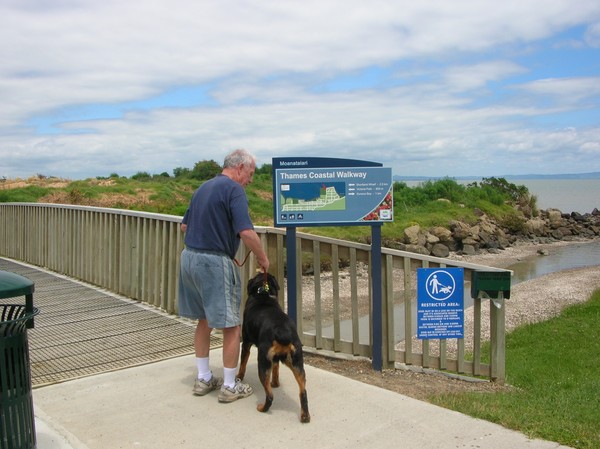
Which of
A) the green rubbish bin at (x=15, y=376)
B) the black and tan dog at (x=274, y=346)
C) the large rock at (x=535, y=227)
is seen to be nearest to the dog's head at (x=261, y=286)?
the black and tan dog at (x=274, y=346)

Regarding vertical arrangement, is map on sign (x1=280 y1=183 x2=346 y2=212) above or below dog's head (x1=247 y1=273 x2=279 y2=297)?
above

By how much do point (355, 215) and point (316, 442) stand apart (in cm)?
229

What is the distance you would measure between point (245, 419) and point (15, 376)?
171 cm

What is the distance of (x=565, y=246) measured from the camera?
4306 cm

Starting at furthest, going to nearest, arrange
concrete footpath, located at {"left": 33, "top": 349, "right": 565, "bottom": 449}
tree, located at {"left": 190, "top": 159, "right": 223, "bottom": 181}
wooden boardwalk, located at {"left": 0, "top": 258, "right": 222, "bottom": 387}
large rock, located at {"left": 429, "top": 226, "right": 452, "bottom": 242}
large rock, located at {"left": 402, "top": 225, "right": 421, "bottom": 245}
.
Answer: tree, located at {"left": 190, "top": 159, "right": 223, "bottom": 181} → large rock, located at {"left": 429, "top": 226, "right": 452, "bottom": 242} → large rock, located at {"left": 402, "top": 225, "right": 421, "bottom": 245} → wooden boardwalk, located at {"left": 0, "top": 258, "right": 222, "bottom": 387} → concrete footpath, located at {"left": 33, "top": 349, "right": 565, "bottom": 449}

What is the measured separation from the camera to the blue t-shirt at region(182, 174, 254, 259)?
479cm

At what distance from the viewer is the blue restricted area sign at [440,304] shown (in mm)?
6215

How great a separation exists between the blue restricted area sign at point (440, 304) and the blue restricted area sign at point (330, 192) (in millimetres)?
816

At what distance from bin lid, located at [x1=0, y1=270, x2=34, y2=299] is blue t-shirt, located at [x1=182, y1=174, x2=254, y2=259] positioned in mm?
1473

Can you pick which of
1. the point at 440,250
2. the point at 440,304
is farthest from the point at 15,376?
the point at 440,250

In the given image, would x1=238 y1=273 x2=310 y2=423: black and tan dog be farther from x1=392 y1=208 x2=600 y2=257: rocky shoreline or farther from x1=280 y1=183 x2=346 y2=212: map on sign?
x1=392 y1=208 x2=600 y2=257: rocky shoreline

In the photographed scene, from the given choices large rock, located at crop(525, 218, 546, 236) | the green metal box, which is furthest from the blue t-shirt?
large rock, located at crop(525, 218, 546, 236)

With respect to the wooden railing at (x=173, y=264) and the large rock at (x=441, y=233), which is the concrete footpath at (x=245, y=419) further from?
the large rock at (x=441, y=233)

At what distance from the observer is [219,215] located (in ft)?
15.9
